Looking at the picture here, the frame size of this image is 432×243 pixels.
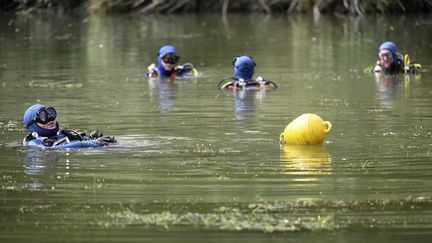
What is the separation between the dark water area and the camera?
41.0 ft

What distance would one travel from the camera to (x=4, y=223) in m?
12.7

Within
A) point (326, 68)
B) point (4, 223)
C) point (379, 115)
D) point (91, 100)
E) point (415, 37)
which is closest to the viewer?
point (4, 223)

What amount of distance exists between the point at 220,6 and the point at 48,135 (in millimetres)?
43857

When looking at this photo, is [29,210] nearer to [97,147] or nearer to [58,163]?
[58,163]

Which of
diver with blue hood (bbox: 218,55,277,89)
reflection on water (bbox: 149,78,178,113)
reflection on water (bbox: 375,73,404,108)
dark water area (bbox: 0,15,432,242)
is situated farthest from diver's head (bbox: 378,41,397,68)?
reflection on water (bbox: 149,78,178,113)

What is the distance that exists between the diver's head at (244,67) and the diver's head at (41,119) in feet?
33.8

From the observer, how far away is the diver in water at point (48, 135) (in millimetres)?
18203

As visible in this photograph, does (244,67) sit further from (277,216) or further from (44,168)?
(277,216)

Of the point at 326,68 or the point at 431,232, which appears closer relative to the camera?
the point at 431,232

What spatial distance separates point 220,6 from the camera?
62.0m

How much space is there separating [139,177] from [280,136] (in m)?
3.92

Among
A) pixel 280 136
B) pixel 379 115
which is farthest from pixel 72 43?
pixel 280 136

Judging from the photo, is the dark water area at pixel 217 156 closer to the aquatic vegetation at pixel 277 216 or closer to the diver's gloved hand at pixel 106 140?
the aquatic vegetation at pixel 277 216

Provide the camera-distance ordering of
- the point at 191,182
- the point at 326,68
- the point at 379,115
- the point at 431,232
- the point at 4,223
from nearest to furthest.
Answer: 1. the point at 431,232
2. the point at 4,223
3. the point at 191,182
4. the point at 379,115
5. the point at 326,68
